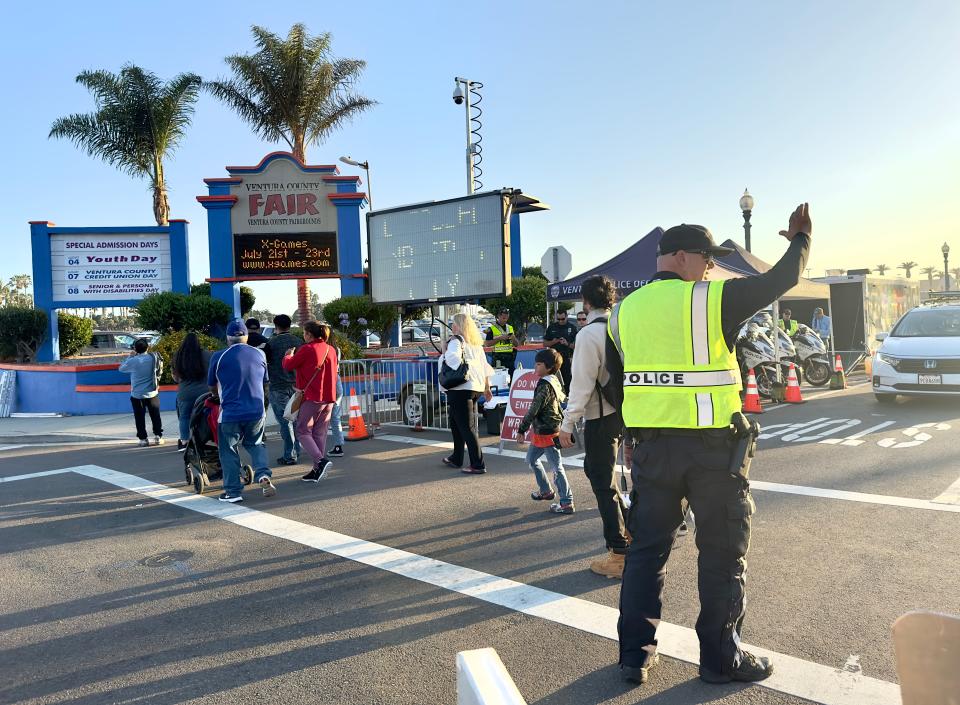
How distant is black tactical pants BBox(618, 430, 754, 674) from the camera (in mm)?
3072

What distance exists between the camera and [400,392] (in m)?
11.8

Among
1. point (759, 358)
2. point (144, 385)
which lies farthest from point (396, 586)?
point (759, 358)

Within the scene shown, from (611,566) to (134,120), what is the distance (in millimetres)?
25377

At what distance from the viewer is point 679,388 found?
3168 mm

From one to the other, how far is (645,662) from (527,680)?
54 centimetres

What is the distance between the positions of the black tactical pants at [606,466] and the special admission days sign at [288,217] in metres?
17.4

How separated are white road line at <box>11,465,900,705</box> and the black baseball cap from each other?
1.95 metres

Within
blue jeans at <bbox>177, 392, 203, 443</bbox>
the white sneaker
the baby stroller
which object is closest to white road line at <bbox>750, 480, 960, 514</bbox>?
the white sneaker

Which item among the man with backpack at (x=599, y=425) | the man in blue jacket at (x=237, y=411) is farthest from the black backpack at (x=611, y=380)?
the man in blue jacket at (x=237, y=411)

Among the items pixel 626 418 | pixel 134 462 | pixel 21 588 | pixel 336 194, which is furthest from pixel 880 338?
pixel 336 194

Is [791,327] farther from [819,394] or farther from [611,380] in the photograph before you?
[611,380]

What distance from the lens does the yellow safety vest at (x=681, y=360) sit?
123 inches

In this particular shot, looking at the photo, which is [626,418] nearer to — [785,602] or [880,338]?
[785,602]

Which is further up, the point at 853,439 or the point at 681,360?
the point at 681,360
